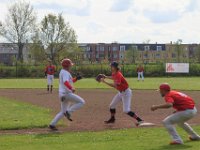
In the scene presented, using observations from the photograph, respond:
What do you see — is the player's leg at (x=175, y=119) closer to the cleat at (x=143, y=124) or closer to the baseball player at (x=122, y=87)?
the cleat at (x=143, y=124)

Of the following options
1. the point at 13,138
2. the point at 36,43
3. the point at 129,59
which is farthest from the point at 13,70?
the point at 13,138

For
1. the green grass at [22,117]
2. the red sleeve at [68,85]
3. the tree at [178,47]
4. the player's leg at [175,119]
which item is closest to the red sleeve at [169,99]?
the player's leg at [175,119]

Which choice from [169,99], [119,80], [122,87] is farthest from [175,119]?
[122,87]

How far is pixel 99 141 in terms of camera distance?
10.5 metres

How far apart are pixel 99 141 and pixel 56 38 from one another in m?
76.9

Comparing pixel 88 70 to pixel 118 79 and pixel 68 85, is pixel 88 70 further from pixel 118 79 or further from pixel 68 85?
pixel 68 85

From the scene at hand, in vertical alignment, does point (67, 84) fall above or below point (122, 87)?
above

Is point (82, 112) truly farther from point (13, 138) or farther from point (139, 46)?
point (139, 46)

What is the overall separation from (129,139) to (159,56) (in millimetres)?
119320

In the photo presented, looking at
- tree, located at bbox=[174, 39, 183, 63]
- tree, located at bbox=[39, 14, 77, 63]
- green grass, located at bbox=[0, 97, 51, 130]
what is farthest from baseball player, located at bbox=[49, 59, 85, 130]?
tree, located at bbox=[174, 39, 183, 63]

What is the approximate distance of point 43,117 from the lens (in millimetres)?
15289

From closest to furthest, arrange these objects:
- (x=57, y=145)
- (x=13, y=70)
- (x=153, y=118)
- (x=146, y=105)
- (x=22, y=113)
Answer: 1. (x=57, y=145)
2. (x=153, y=118)
3. (x=22, y=113)
4. (x=146, y=105)
5. (x=13, y=70)

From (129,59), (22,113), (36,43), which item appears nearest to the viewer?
(22,113)

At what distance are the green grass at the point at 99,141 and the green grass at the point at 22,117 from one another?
1846mm
